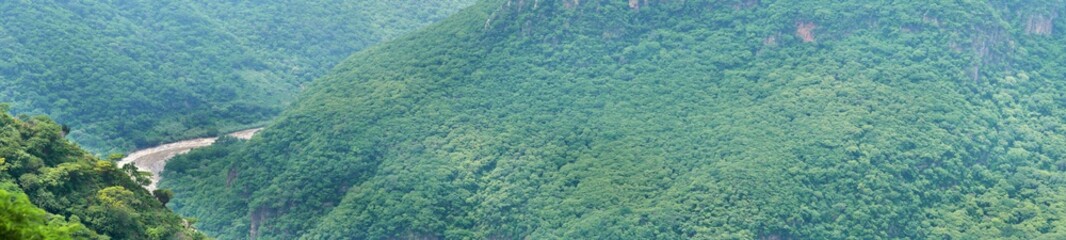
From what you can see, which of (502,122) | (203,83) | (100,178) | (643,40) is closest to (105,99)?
(203,83)

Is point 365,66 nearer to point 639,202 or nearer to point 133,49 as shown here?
point 133,49

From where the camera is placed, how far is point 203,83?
144500 millimetres

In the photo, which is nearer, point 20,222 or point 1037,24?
point 20,222

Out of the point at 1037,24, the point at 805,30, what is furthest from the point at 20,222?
the point at 1037,24

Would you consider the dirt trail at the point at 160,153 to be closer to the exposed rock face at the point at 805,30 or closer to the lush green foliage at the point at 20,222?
the exposed rock face at the point at 805,30

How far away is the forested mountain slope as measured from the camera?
330 feet

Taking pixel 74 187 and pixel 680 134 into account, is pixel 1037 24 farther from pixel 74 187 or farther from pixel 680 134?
pixel 74 187

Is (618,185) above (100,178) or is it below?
below

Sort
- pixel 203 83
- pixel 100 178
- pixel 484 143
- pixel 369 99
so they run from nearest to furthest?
pixel 100 178
pixel 484 143
pixel 369 99
pixel 203 83

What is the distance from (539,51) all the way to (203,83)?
37.5 m

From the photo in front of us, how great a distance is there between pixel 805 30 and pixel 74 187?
6281 centimetres

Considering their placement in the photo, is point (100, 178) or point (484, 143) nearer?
point (100, 178)

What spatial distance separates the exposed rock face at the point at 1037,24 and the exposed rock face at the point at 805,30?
51.7 ft

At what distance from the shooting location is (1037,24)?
116375 mm
